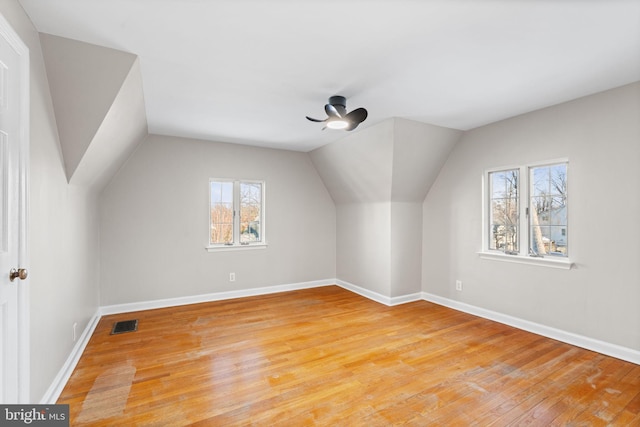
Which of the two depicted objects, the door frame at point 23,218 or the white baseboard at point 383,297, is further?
the white baseboard at point 383,297

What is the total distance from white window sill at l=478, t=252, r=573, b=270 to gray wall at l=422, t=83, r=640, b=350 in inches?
2.2

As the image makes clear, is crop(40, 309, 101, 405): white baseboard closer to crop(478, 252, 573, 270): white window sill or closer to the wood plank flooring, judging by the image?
the wood plank flooring

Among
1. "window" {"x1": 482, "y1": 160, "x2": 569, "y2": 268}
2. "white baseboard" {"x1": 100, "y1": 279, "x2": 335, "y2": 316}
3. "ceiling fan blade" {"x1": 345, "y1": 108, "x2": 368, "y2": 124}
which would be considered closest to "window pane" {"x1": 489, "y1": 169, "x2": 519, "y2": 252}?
"window" {"x1": 482, "y1": 160, "x2": 569, "y2": 268}

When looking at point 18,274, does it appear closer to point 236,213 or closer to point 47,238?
point 47,238

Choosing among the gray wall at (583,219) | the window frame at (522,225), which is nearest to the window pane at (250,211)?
the gray wall at (583,219)

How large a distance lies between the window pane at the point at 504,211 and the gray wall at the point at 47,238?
4.41m

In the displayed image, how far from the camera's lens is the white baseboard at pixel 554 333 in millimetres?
2676

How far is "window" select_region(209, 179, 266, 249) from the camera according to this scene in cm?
462

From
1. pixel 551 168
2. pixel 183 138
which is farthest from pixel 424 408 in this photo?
pixel 183 138

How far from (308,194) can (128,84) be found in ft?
11.0

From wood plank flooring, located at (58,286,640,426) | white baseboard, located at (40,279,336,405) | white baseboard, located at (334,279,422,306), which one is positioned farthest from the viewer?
white baseboard, located at (334,279,422,306)

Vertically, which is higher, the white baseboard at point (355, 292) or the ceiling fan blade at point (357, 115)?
the ceiling fan blade at point (357, 115)

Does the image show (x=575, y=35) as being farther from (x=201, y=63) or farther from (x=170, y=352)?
(x=170, y=352)

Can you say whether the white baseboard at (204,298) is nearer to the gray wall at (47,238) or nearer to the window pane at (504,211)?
the gray wall at (47,238)
